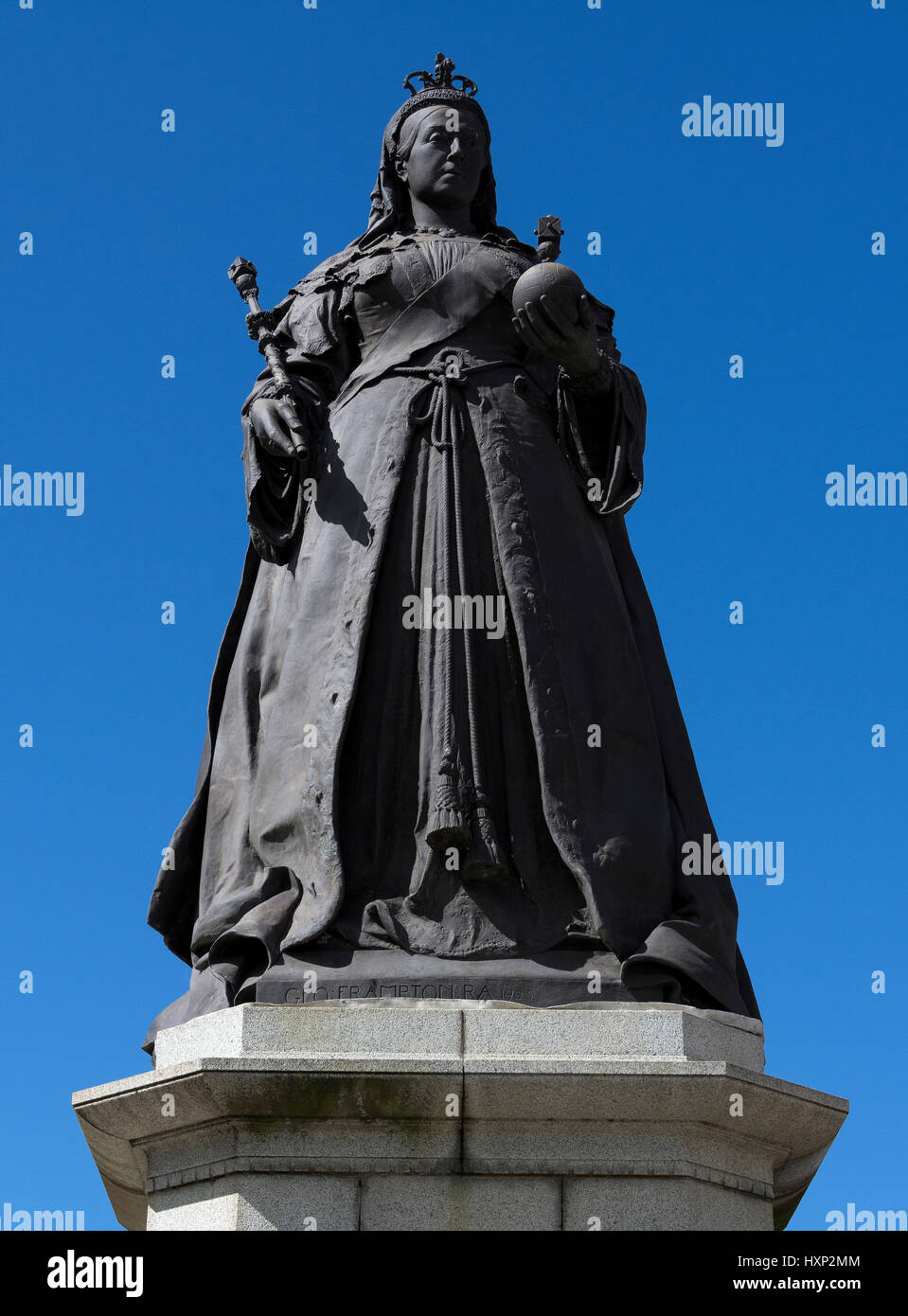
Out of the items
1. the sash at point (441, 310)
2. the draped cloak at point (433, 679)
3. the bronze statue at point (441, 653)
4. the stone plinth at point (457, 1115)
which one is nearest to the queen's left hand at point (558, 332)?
the bronze statue at point (441, 653)

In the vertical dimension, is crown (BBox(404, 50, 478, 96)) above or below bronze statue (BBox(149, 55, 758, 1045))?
above

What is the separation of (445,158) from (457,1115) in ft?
20.1

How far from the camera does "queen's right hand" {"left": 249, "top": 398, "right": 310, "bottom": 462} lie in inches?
451

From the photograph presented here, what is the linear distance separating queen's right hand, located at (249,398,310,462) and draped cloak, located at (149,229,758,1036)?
12 centimetres

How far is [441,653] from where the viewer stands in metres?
11.0

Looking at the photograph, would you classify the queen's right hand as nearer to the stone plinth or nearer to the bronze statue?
the bronze statue

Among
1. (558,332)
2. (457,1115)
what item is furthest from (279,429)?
(457,1115)

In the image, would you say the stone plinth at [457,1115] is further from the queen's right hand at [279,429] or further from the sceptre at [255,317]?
the sceptre at [255,317]

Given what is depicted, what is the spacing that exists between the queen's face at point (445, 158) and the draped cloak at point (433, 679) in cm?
33

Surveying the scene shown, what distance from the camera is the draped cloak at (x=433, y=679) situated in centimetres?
1045

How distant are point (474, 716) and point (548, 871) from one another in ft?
3.04

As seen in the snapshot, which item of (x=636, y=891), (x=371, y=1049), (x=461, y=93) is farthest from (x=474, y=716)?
(x=461, y=93)

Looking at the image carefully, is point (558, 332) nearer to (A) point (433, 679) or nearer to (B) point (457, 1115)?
(A) point (433, 679)

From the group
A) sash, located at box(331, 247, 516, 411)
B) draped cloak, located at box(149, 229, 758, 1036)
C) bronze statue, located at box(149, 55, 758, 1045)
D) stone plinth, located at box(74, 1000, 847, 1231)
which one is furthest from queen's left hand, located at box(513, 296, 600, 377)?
stone plinth, located at box(74, 1000, 847, 1231)
